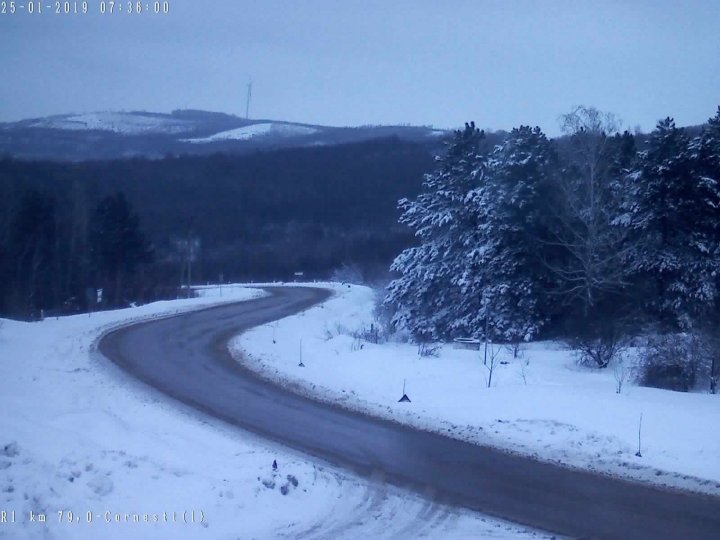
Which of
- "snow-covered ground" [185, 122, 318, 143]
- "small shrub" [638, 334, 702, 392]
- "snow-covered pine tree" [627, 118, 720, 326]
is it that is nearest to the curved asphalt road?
"small shrub" [638, 334, 702, 392]

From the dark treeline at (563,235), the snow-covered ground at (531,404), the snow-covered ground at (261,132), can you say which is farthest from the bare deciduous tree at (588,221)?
the snow-covered ground at (261,132)

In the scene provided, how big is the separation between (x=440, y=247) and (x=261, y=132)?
87640 millimetres

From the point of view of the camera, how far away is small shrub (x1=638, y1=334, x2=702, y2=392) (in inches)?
658

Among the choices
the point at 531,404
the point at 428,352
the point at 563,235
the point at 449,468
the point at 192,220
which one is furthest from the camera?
the point at 192,220

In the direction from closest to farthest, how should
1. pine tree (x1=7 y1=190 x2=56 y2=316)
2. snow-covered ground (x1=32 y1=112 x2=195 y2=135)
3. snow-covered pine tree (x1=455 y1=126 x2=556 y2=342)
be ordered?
snow-covered pine tree (x1=455 y1=126 x2=556 y2=342), snow-covered ground (x1=32 y1=112 x2=195 y2=135), pine tree (x1=7 y1=190 x2=56 y2=316)

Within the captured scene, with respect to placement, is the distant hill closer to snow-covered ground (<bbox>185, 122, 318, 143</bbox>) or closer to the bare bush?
snow-covered ground (<bbox>185, 122, 318, 143</bbox>)

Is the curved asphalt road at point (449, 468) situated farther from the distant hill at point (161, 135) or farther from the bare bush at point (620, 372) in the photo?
the distant hill at point (161, 135)

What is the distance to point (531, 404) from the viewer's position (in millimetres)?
14516

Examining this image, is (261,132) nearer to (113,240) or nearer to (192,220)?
(192,220)

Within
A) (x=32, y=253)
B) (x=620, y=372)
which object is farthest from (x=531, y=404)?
(x=32, y=253)

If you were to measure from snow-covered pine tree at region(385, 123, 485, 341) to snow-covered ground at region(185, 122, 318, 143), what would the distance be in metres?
60.4

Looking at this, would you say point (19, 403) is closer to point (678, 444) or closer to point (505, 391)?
point (505, 391)

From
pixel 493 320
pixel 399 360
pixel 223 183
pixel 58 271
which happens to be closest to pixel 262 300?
pixel 58 271

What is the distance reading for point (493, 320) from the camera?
1206 inches
